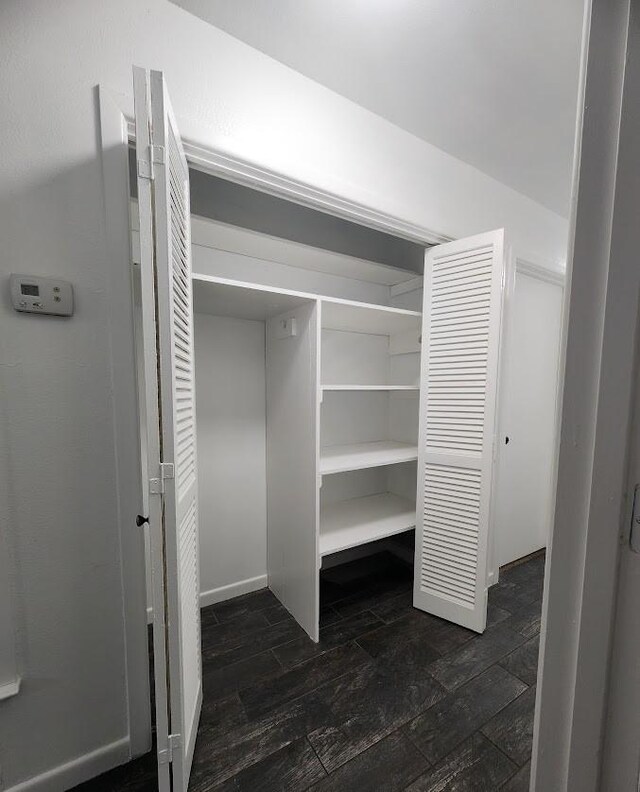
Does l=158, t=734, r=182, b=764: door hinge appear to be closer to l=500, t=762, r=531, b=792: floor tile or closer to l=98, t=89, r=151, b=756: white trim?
l=98, t=89, r=151, b=756: white trim

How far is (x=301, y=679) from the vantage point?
1.40 metres

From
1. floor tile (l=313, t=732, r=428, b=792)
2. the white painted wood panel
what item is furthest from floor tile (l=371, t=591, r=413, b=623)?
the white painted wood panel

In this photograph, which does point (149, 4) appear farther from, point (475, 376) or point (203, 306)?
point (475, 376)

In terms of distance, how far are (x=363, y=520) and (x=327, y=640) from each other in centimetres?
61

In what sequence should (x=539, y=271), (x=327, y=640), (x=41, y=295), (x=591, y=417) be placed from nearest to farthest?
1. (x=591, y=417)
2. (x=41, y=295)
3. (x=327, y=640)
4. (x=539, y=271)

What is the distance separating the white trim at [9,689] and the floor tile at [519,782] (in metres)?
1.48

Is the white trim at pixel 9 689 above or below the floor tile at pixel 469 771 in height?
above

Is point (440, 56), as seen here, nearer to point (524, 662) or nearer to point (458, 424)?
point (458, 424)

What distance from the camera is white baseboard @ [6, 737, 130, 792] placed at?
38.7 inches

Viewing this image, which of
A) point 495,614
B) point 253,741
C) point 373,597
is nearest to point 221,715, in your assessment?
point 253,741

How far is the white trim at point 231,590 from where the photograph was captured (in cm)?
185

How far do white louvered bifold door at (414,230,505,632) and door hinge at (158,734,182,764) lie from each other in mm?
1345

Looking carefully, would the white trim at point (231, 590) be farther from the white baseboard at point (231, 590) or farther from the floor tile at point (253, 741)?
the floor tile at point (253, 741)

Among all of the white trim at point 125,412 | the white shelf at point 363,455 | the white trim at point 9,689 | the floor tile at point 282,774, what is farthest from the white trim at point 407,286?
the white trim at point 9,689
